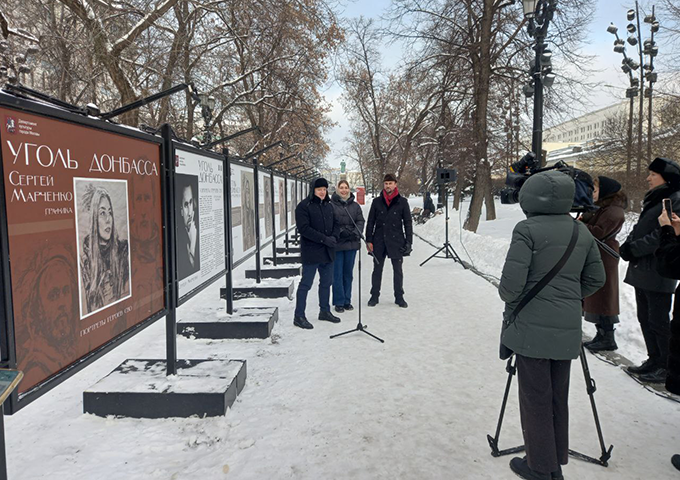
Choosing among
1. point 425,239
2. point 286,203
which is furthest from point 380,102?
point 286,203

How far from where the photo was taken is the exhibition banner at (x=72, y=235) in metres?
2.11

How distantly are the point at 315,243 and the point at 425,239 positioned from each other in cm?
1273

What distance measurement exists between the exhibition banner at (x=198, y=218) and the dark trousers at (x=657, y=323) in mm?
4211

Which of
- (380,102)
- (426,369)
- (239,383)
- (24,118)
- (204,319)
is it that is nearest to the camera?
(24,118)

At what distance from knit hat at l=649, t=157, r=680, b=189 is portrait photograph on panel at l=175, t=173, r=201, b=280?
13.4 feet

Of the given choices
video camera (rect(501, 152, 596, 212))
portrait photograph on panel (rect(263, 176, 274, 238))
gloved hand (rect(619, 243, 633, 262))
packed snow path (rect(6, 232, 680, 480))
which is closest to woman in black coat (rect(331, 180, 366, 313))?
packed snow path (rect(6, 232, 680, 480))

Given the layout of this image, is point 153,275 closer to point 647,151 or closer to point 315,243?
point 315,243

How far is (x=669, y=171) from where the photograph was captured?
149 inches

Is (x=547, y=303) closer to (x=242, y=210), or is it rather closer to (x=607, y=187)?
(x=607, y=187)

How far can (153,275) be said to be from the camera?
3.62 m

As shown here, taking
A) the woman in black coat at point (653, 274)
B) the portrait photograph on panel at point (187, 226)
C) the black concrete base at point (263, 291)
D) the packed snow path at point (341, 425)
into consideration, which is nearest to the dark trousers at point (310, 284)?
the packed snow path at point (341, 425)

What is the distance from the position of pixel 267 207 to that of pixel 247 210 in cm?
186

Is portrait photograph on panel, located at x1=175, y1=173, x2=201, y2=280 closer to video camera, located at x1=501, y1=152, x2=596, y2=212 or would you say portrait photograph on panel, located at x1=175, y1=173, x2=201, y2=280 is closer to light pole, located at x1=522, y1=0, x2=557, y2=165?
video camera, located at x1=501, y1=152, x2=596, y2=212

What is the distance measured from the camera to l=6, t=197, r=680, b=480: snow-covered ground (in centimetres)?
285
